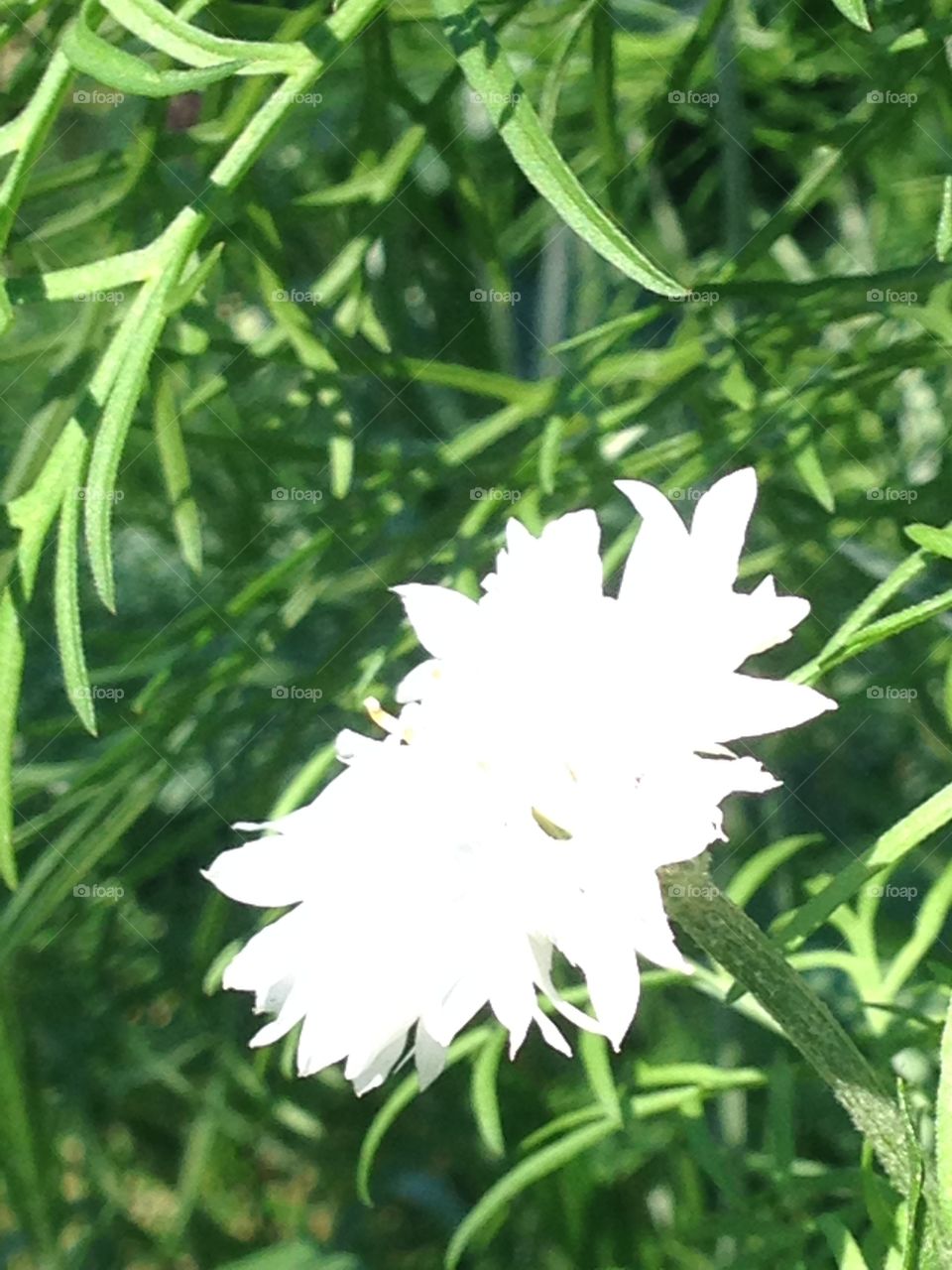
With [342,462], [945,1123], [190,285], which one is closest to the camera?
[945,1123]

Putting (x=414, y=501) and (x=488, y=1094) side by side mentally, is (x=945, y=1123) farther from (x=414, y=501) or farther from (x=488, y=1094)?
(x=414, y=501)

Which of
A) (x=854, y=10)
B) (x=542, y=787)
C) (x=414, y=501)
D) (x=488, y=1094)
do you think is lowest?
(x=488, y=1094)

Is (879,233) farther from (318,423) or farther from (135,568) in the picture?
(135,568)

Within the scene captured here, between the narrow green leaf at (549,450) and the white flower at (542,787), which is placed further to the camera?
the narrow green leaf at (549,450)

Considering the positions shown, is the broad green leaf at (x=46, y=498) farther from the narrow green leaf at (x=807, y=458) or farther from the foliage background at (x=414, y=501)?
the narrow green leaf at (x=807, y=458)

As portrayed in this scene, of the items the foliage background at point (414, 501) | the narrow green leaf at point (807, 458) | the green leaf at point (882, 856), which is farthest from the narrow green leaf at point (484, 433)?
the green leaf at point (882, 856)

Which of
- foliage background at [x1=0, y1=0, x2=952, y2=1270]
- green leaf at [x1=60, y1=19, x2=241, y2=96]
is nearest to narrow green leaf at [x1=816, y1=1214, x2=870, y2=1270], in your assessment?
foliage background at [x1=0, y1=0, x2=952, y2=1270]

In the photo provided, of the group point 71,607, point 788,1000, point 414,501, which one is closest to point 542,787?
point 788,1000
